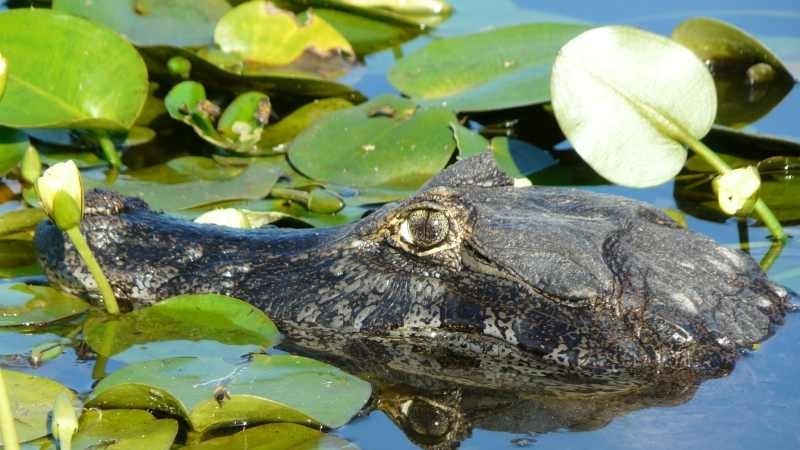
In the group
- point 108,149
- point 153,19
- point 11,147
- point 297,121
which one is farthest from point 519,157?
point 11,147

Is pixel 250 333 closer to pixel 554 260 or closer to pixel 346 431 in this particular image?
pixel 346 431

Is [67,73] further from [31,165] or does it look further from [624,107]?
[624,107]

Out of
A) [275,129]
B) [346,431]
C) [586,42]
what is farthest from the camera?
[275,129]

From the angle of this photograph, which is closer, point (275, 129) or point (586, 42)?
point (586, 42)

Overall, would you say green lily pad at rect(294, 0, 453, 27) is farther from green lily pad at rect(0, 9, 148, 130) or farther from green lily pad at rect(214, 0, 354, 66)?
green lily pad at rect(0, 9, 148, 130)

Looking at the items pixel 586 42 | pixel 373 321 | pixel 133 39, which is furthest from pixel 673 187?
pixel 133 39

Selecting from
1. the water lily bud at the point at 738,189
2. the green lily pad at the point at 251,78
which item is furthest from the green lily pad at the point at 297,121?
the water lily bud at the point at 738,189
